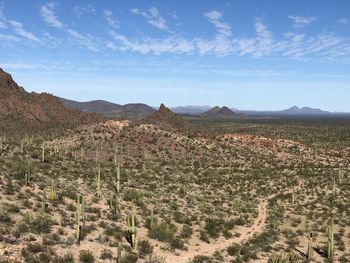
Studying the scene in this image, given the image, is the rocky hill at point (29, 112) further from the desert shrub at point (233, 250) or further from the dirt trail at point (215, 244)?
the desert shrub at point (233, 250)

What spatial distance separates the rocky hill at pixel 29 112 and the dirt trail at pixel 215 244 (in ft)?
201

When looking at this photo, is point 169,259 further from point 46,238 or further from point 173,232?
point 46,238

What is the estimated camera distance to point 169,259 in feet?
60.6

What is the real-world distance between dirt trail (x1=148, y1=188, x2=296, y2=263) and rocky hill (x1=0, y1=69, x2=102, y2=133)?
6131 centimetres

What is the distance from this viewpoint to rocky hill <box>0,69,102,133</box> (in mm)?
84012

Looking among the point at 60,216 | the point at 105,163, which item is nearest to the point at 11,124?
the point at 105,163

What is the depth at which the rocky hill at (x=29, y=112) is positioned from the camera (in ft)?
276

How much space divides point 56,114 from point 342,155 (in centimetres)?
6440

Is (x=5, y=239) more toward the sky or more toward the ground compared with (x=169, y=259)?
more toward the sky

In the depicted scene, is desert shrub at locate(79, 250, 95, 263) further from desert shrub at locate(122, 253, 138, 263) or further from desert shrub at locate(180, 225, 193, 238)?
desert shrub at locate(180, 225, 193, 238)

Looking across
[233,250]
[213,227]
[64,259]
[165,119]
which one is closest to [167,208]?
[213,227]

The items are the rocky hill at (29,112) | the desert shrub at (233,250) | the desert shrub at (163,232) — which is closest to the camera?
the desert shrub at (233,250)

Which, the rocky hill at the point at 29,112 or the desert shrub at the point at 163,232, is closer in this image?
the desert shrub at the point at 163,232

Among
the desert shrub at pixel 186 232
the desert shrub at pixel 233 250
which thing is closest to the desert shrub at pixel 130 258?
the desert shrub at pixel 186 232
